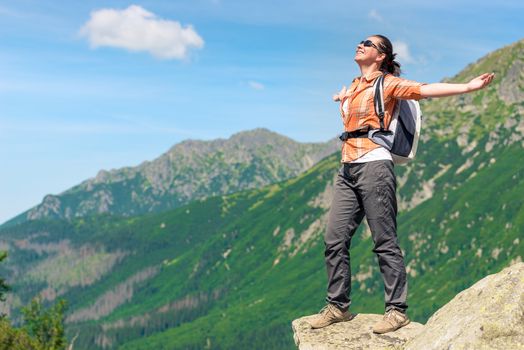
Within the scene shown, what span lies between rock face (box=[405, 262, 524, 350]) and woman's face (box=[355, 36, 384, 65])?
18.3 ft

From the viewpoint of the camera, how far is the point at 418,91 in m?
12.5

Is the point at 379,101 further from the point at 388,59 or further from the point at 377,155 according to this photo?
the point at 388,59

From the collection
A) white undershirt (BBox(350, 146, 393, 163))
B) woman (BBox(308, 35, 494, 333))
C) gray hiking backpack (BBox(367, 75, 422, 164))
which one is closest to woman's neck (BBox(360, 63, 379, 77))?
woman (BBox(308, 35, 494, 333))

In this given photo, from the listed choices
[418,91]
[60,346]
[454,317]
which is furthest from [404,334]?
[60,346]

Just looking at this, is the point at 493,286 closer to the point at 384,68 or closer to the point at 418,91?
the point at 418,91

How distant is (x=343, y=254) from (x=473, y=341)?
443cm

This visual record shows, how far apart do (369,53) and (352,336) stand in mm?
6611

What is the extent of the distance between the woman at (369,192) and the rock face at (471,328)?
0.52 m

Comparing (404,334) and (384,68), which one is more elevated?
(384,68)

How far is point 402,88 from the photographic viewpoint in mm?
12797

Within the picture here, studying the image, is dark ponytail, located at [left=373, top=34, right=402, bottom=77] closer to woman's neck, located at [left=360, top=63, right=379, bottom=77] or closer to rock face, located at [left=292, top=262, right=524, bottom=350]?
woman's neck, located at [left=360, top=63, right=379, bottom=77]

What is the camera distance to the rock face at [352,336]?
1291 centimetres

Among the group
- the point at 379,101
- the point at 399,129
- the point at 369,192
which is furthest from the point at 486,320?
the point at 379,101

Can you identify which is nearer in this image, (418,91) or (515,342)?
(515,342)
